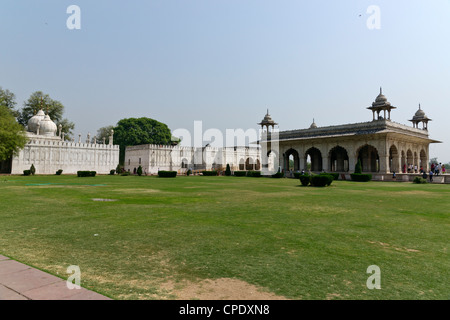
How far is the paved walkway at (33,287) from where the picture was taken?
3.11m

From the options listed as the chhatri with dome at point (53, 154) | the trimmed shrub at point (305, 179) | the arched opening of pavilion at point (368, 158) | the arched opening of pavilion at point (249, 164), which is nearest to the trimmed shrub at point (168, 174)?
the chhatri with dome at point (53, 154)

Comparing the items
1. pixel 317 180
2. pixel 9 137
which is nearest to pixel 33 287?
pixel 317 180

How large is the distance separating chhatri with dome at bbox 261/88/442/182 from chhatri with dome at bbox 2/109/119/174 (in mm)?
28276

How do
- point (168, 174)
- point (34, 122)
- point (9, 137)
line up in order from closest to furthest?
1. point (9, 137)
2. point (168, 174)
3. point (34, 122)

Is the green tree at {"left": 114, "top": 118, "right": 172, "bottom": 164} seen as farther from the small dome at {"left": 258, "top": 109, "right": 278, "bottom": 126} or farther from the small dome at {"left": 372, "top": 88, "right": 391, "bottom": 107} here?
the small dome at {"left": 372, "top": 88, "right": 391, "bottom": 107}

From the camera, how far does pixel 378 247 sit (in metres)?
5.38

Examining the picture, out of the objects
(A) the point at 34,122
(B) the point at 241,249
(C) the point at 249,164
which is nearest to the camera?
Answer: (B) the point at 241,249

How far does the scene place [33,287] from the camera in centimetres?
334

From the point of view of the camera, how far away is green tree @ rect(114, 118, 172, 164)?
64438 mm

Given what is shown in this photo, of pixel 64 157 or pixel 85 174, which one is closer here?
pixel 85 174

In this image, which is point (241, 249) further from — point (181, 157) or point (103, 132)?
point (103, 132)

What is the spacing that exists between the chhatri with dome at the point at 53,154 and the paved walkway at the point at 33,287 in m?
46.1

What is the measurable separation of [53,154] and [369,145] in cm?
4544

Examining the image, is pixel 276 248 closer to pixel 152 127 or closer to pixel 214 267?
pixel 214 267
